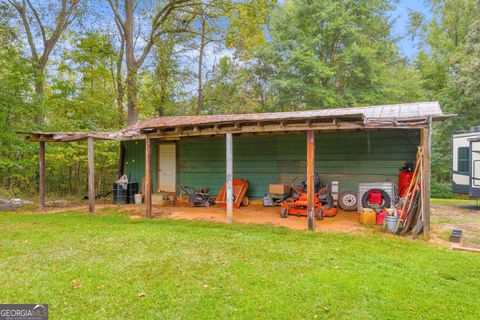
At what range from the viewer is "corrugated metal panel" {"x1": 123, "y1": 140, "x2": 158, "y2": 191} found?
Result: 1043 cm

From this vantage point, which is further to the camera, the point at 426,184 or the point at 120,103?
the point at 120,103

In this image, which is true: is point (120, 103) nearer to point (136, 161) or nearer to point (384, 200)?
point (136, 161)

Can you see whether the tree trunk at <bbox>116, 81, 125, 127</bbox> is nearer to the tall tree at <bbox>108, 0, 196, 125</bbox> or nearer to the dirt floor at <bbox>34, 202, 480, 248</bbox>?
the tall tree at <bbox>108, 0, 196, 125</bbox>

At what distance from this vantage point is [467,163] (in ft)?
27.8

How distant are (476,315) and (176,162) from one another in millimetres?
8682

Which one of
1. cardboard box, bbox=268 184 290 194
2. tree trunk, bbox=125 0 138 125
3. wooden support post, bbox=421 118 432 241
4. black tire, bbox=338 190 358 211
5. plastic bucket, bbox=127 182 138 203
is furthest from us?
tree trunk, bbox=125 0 138 125

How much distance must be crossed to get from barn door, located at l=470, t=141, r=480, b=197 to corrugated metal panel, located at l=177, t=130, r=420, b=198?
196cm

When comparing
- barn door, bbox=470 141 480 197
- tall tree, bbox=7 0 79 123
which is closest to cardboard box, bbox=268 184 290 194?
barn door, bbox=470 141 480 197

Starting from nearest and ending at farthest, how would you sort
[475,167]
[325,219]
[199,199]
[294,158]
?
[325,219] < [475,167] < [294,158] < [199,199]

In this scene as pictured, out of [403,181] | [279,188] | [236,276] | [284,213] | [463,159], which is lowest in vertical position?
[236,276]

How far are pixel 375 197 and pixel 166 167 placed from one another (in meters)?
6.54

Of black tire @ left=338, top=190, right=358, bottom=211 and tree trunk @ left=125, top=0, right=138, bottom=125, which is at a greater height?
tree trunk @ left=125, top=0, right=138, bottom=125

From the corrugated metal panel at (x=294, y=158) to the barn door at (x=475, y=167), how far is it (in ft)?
6.43

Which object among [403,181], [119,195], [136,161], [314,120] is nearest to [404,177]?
[403,181]
